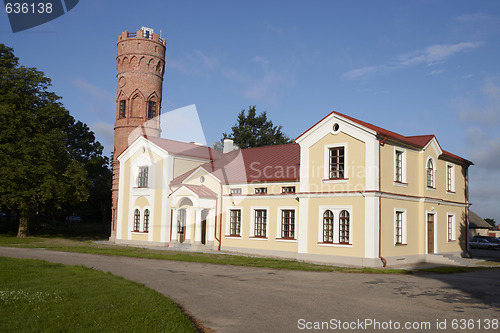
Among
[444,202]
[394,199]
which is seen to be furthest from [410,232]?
[444,202]

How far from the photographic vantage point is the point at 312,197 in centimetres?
2298

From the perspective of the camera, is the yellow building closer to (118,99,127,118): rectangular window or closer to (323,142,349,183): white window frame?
(323,142,349,183): white window frame

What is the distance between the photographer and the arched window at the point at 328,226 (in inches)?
882

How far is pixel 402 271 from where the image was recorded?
60.8 feet

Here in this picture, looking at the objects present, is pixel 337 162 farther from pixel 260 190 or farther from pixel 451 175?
pixel 451 175

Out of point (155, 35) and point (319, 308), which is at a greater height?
point (155, 35)

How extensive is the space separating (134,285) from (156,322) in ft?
14.7

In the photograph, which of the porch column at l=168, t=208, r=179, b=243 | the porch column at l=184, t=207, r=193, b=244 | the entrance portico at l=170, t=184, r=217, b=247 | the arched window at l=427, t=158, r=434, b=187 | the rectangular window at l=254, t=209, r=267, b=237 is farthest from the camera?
the porch column at l=168, t=208, r=179, b=243

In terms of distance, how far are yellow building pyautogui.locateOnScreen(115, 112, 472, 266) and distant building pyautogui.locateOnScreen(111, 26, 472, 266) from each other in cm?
6

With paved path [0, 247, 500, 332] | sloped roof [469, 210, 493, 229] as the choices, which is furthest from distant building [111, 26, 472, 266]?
sloped roof [469, 210, 493, 229]

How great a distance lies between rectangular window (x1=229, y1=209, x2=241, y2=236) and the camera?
27391 mm

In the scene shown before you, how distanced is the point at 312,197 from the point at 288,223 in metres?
2.67

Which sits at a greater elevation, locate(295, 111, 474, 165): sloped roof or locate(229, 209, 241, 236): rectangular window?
locate(295, 111, 474, 165): sloped roof

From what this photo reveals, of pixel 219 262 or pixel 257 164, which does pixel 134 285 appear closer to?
pixel 219 262
